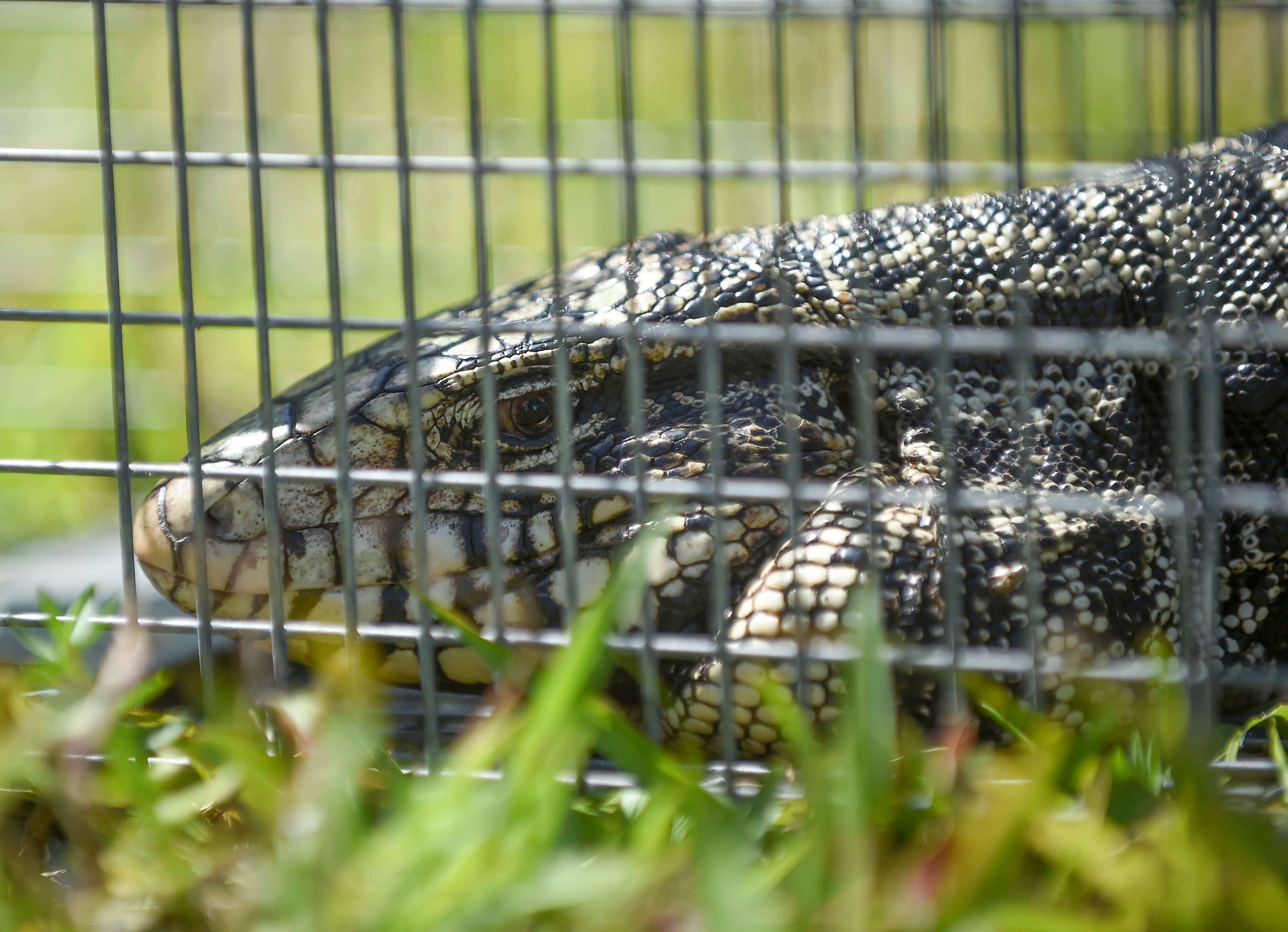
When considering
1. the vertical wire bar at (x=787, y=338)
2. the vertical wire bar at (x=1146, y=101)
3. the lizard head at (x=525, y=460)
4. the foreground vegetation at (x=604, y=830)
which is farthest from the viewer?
the vertical wire bar at (x=1146, y=101)

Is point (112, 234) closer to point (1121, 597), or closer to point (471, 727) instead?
point (471, 727)

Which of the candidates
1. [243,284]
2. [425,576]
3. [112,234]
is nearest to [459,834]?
[425,576]

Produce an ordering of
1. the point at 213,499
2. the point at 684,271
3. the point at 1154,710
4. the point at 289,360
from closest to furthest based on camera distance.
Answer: the point at 1154,710 → the point at 213,499 → the point at 684,271 → the point at 289,360

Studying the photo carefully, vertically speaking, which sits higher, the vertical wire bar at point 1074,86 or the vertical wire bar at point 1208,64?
the vertical wire bar at point 1074,86

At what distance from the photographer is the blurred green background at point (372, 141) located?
4.67 meters

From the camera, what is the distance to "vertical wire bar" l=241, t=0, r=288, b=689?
1659 millimetres

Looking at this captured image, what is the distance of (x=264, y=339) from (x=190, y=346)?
120mm

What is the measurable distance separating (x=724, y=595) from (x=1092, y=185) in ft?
4.12

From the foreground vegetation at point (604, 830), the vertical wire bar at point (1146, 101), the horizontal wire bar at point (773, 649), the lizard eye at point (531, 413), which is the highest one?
the vertical wire bar at point (1146, 101)

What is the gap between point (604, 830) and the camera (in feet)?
5.10

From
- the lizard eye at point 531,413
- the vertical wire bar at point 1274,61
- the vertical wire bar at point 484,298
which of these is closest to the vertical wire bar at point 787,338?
the vertical wire bar at point 484,298

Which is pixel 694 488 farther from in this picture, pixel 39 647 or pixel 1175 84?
pixel 39 647

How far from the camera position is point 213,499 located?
7.14 feet

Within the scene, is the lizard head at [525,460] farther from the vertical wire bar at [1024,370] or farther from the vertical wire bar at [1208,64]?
the vertical wire bar at [1208,64]
